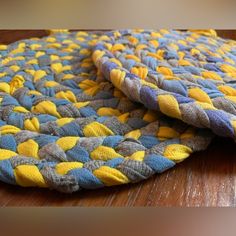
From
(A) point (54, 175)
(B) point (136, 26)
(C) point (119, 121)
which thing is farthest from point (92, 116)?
(B) point (136, 26)

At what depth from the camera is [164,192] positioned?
43 centimetres

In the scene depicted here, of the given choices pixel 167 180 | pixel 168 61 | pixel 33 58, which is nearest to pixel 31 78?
pixel 33 58

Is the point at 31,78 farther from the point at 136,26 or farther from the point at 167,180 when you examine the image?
the point at 136,26

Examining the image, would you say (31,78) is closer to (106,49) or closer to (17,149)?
(106,49)

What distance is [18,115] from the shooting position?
559 millimetres

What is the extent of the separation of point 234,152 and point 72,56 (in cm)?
45

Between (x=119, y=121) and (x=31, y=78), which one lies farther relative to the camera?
(x=31, y=78)

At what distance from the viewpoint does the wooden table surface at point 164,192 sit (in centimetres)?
41

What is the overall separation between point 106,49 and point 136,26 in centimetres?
52

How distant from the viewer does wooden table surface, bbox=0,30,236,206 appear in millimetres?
414
